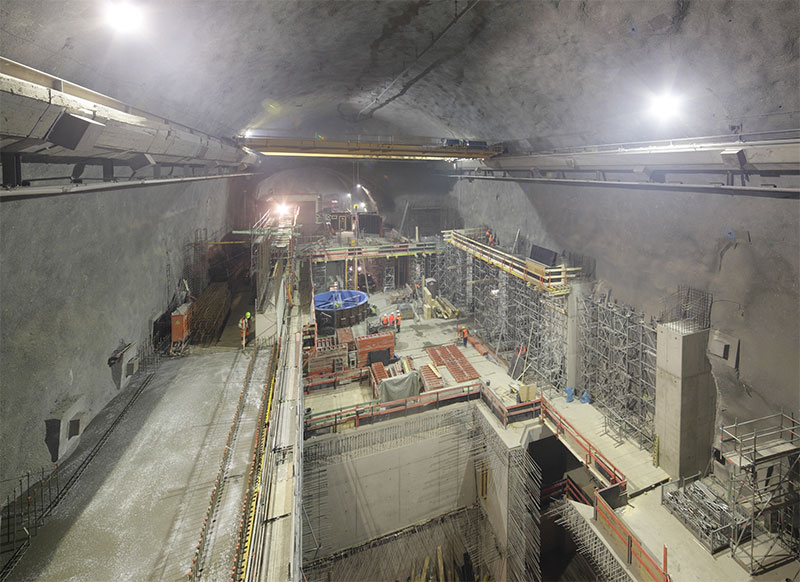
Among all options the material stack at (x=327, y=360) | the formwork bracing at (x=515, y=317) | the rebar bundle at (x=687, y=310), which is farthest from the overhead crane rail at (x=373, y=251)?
the rebar bundle at (x=687, y=310)

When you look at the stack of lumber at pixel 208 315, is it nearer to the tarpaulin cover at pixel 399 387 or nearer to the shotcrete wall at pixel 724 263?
the tarpaulin cover at pixel 399 387

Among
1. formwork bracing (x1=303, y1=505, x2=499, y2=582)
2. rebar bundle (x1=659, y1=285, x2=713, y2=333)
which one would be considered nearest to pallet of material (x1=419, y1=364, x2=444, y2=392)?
formwork bracing (x1=303, y1=505, x2=499, y2=582)

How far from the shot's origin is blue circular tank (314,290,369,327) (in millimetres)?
17328

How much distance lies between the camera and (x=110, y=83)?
5.53 metres

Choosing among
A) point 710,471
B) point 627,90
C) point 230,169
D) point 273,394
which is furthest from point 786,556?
point 230,169

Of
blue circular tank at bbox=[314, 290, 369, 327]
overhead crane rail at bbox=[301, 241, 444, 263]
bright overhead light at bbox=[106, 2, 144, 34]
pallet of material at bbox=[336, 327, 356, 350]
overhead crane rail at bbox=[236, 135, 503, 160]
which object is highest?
overhead crane rail at bbox=[236, 135, 503, 160]

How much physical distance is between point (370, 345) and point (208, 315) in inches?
227

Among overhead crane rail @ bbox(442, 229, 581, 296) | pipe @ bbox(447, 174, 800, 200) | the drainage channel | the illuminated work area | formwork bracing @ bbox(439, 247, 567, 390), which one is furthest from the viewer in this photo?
formwork bracing @ bbox(439, 247, 567, 390)

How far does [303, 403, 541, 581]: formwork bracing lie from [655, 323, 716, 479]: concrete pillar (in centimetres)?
367

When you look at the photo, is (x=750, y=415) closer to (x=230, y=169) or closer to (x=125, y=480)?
(x=125, y=480)

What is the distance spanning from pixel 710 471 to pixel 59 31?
14651mm

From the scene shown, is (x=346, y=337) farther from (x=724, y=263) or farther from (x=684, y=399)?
(x=724, y=263)

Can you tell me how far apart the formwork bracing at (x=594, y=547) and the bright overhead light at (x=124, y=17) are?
491 inches

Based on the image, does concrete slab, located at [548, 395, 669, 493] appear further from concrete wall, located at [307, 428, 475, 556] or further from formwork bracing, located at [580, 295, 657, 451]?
concrete wall, located at [307, 428, 475, 556]
